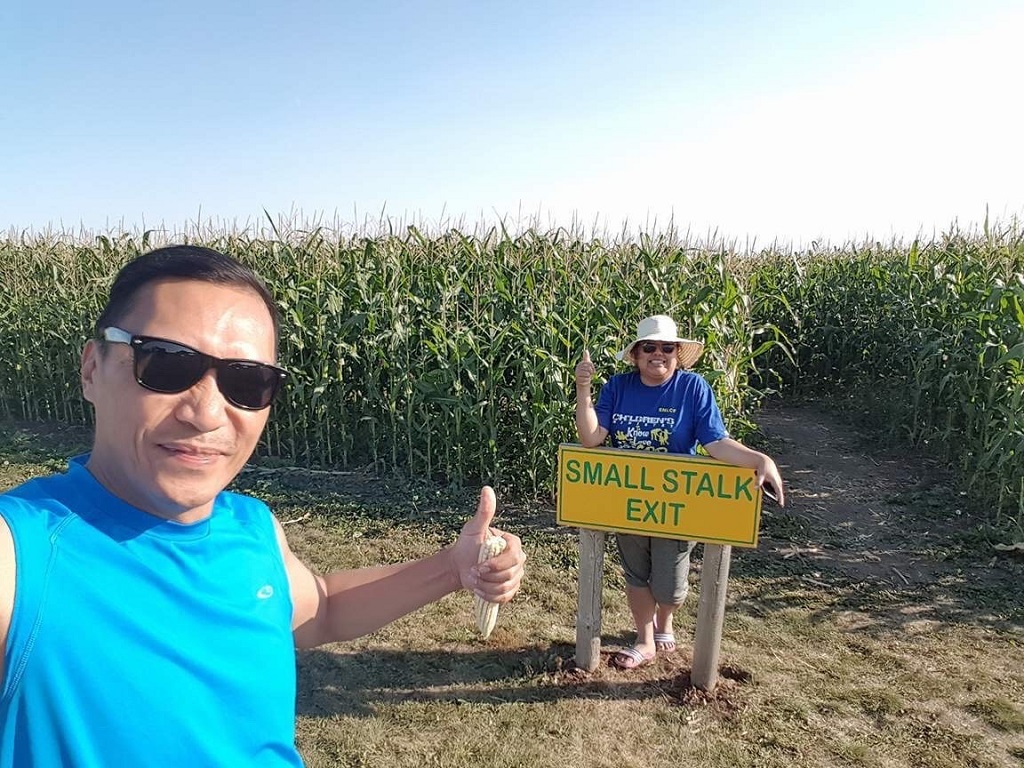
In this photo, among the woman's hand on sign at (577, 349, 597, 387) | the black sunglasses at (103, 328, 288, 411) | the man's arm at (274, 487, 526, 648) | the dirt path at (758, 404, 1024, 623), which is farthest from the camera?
the dirt path at (758, 404, 1024, 623)

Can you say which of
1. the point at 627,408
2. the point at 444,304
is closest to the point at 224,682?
the point at 627,408

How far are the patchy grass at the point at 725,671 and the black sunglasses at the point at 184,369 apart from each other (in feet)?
8.05

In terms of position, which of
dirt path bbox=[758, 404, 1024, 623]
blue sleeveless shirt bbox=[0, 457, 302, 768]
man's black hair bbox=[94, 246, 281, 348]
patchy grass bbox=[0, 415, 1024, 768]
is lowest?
patchy grass bbox=[0, 415, 1024, 768]

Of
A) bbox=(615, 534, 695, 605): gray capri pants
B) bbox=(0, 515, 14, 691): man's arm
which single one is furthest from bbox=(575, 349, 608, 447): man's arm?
bbox=(0, 515, 14, 691): man's arm

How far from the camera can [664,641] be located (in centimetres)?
389

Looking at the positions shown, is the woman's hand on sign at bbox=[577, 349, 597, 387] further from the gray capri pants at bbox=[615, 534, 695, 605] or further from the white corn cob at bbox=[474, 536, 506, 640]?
the white corn cob at bbox=[474, 536, 506, 640]

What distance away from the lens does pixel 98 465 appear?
1105 mm

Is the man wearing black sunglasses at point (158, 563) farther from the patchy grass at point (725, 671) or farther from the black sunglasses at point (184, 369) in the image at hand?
the patchy grass at point (725, 671)

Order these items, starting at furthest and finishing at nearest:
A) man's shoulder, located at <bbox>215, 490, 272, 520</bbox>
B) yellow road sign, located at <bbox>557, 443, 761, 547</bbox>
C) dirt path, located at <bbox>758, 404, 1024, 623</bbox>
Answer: dirt path, located at <bbox>758, 404, 1024, 623</bbox>
yellow road sign, located at <bbox>557, 443, 761, 547</bbox>
man's shoulder, located at <bbox>215, 490, 272, 520</bbox>

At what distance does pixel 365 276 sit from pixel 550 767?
198 inches

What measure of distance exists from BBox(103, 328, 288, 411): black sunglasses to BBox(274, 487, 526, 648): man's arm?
394 millimetres

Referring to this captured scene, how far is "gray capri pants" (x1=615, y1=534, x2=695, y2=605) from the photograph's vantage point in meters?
3.48

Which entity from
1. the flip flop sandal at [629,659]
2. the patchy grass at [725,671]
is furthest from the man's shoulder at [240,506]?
the flip flop sandal at [629,659]

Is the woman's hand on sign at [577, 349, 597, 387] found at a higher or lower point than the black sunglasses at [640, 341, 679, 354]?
lower
